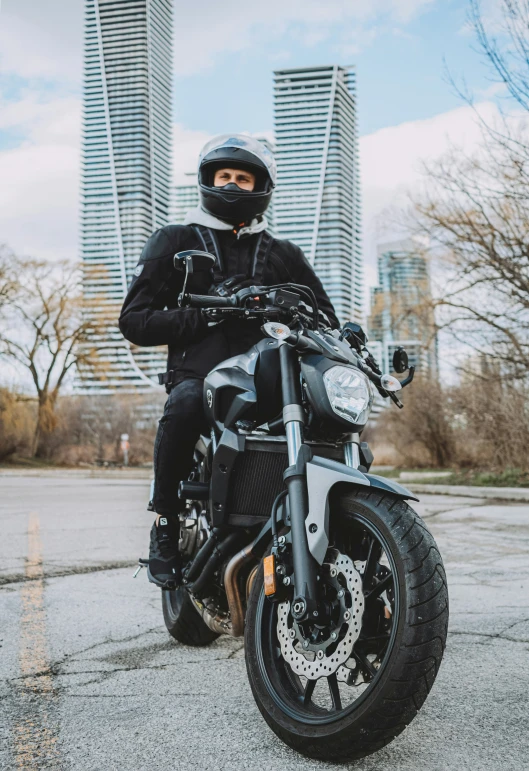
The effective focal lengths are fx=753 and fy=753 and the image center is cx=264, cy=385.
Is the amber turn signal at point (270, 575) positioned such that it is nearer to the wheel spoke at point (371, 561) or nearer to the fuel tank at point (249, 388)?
the wheel spoke at point (371, 561)

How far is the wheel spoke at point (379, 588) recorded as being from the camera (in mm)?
2197

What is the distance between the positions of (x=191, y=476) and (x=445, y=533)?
5.59 m

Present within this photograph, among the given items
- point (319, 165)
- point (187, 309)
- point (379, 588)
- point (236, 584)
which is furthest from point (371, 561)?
point (319, 165)

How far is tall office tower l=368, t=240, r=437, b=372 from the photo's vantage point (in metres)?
18.8

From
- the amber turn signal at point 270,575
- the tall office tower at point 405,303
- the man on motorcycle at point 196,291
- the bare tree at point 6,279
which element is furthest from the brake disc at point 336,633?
the bare tree at point 6,279

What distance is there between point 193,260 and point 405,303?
717 inches

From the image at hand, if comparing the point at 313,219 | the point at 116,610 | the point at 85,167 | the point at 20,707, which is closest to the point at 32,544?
the point at 116,610

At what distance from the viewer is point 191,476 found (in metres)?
3.46

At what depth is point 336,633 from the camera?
2.24 m

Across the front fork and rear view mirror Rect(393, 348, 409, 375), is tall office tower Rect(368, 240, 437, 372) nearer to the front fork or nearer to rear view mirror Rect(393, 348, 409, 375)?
rear view mirror Rect(393, 348, 409, 375)

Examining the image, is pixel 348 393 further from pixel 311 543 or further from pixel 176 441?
pixel 176 441

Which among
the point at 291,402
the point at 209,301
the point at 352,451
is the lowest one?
the point at 352,451

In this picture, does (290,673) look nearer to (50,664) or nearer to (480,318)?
(50,664)

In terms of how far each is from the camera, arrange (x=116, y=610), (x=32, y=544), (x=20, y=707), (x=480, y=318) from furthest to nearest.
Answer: (x=480, y=318)
(x=32, y=544)
(x=116, y=610)
(x=20, y=707)
